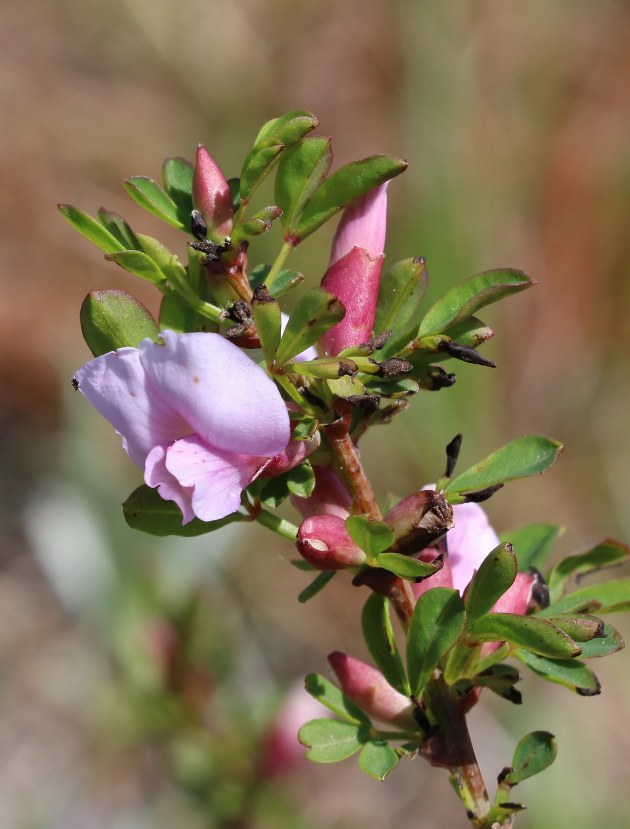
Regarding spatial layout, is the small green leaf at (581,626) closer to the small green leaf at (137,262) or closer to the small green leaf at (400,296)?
the small green leaf at (400,296)

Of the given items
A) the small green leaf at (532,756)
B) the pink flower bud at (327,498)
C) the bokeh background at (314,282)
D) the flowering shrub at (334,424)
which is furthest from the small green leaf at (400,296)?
the bokeh background at (314,282)

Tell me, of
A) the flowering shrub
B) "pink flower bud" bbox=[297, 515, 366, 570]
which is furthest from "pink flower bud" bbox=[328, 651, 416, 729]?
"pink flower bud" bbox=[297, 515, 366, 570]

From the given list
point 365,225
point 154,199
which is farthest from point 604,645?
point 154,199

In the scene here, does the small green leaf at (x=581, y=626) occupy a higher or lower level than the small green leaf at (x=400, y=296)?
lower

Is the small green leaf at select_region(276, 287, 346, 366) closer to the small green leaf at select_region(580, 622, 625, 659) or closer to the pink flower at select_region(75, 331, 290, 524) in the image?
the pink flower at select_region(75, 331, 290, 524)

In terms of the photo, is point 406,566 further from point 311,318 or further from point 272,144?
point 272,144

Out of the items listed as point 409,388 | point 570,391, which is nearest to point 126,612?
point 409,388
